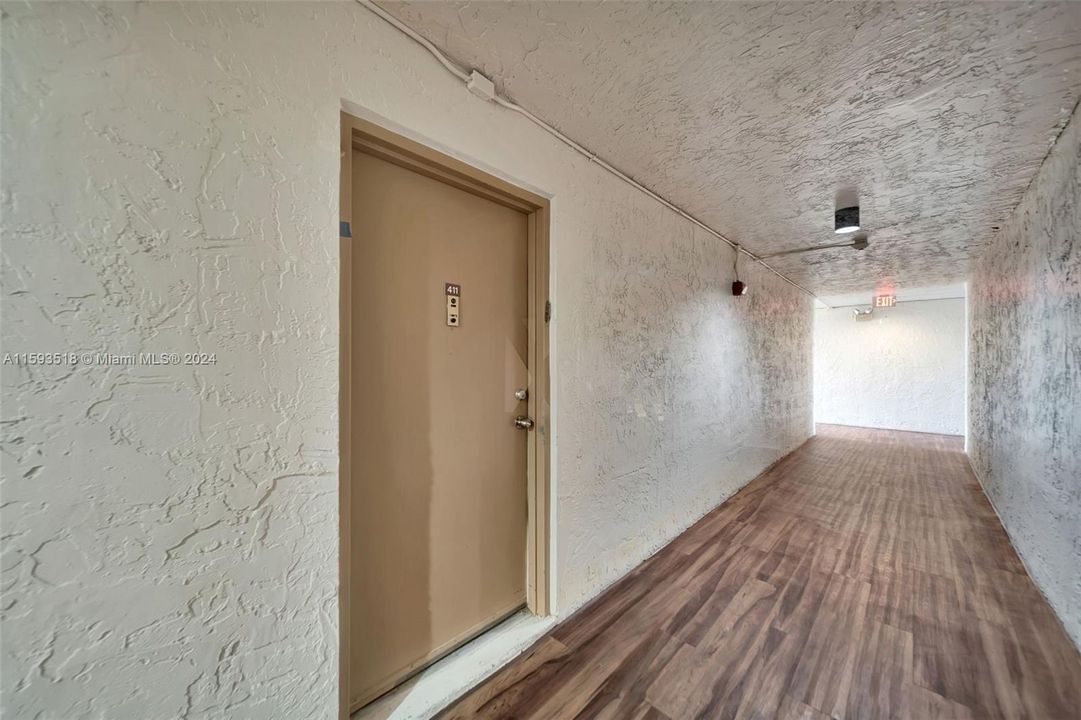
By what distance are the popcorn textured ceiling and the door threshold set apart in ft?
7.68

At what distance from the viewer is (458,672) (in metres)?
1.41

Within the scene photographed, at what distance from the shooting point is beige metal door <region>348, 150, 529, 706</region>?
1.26 m

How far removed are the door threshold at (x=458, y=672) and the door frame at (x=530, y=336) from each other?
0.08 meters

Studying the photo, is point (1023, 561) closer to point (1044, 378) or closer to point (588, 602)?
point (1044, 378)

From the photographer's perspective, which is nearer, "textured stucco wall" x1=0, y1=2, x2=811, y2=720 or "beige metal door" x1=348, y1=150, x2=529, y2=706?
"textured stucco wall" x1=0, y1=2, x2=811, y2=720

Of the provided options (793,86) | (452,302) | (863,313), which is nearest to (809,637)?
(452,302)

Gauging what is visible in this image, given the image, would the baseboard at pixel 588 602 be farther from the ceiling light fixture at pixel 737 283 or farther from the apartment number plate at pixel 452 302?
the ceiling light fixture at pixel 737 283

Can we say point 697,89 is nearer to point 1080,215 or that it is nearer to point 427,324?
point 427,324

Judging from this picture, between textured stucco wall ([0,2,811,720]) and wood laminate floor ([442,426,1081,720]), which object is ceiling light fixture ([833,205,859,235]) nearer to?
wood laminate floor ([442,426,1081,720])

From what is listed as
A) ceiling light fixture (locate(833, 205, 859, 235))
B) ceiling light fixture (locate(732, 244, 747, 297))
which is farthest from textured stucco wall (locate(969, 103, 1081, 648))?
ceiling light fixture (locate(732, 244, 747, 297))

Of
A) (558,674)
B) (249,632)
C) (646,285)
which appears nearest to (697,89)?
(646,285)

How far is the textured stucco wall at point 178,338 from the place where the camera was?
70 cm

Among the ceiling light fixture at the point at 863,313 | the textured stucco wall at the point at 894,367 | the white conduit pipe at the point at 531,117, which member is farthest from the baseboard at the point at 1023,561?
the ceiling light fixture at the point at 863,313

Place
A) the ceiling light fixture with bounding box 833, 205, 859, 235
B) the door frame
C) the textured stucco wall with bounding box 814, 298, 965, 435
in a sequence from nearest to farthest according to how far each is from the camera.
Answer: the door frame → the ceiling light fixture with bounding box 833, 205, 859, 235 → the textured stucco wall with bounding box 814, 298, 965, 435
